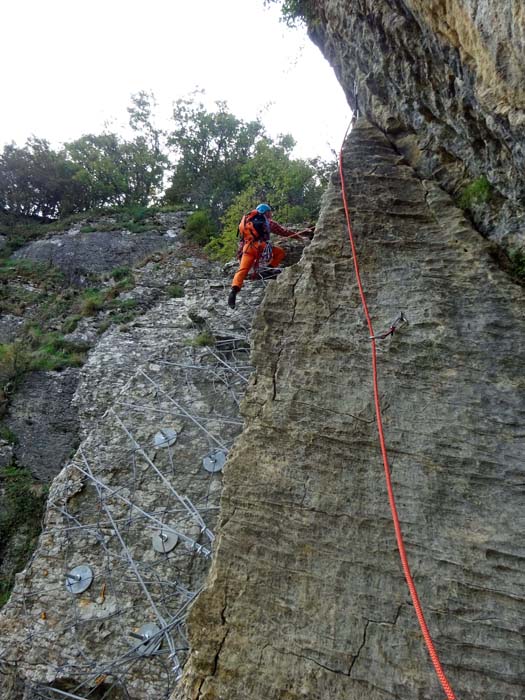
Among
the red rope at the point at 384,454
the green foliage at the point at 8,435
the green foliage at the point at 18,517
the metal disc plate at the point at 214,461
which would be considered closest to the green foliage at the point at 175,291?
the green foliage at the point at 8,435

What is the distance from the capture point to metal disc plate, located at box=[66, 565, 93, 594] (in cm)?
505

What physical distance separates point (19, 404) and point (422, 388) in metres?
8.53

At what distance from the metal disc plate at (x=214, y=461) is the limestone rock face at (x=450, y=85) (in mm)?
3809

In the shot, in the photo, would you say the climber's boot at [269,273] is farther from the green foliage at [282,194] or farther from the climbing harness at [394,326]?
the green foliage at [282,194]

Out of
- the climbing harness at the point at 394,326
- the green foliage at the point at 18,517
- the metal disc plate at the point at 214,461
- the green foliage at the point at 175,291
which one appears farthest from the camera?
the green foliage at the point at 175,291

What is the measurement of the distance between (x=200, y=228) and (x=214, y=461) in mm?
11865

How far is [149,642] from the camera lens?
4543 mm

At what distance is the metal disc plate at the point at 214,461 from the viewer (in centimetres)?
583

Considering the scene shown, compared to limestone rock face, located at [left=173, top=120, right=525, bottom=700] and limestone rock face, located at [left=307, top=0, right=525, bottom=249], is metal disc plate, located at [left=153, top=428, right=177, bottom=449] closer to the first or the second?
limestone rock face, located at [left=173, top=120, right=525, bottom=700]

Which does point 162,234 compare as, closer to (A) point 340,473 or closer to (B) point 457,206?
(B) point 457,206

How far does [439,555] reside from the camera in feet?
9.60

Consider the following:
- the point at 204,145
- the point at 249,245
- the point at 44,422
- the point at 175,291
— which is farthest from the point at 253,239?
the point at 204,145

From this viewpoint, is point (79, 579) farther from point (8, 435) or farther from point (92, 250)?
point (92, 250)

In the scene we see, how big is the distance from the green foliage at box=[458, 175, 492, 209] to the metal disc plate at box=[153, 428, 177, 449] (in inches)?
169
